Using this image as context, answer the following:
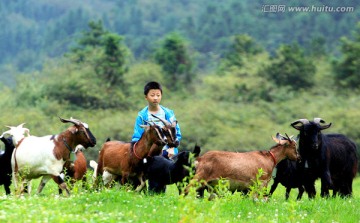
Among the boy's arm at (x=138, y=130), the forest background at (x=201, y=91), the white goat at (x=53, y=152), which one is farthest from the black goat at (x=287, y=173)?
the forest background at (x=201, y=91)

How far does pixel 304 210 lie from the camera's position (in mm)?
12750

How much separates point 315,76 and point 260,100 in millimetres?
5092

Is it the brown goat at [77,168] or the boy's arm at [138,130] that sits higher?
the boy's arm at [138,130]

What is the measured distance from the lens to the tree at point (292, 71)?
59.7 m

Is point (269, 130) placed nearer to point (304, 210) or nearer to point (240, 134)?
point (240, 134)

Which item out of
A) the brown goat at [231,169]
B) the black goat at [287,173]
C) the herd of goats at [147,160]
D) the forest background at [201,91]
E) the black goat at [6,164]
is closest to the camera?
the brown goat at [231,169]

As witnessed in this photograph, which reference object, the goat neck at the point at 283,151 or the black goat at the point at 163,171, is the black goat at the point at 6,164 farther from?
the goat neck at the point at 283,151

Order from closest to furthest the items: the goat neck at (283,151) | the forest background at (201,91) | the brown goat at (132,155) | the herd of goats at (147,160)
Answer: the herd of goats at (147,160) < the brown goat at (132,155) < the goat neck at (283,151) < the forest background at (201,91)

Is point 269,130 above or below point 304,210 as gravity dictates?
below

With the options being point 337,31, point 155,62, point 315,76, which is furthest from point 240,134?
point 337,31

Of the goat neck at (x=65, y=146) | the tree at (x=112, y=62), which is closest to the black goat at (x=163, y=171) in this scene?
the goat neck at (x=65, y=146)

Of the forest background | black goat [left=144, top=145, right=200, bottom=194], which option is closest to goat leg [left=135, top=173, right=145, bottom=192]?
black goat [left=144, top=145, right=200, bottom=194]

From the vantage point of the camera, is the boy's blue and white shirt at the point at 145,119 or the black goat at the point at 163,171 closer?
the black goat at the point at 163,171
